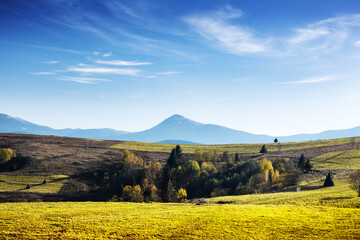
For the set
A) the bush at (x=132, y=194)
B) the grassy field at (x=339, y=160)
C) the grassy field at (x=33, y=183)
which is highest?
the grassy field at (x=339, y=160)

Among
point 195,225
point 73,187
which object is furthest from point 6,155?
point 195,225

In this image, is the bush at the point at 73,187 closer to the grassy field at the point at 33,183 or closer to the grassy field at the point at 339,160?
the grassy field at the point at 33,183

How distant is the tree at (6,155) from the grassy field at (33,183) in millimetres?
21108

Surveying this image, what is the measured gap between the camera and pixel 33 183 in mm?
113938

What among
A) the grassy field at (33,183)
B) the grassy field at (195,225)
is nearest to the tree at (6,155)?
the grassy field at (33,183)

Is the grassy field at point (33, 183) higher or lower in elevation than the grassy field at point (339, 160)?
lower

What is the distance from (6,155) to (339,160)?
176303mm

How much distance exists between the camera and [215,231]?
32.1m

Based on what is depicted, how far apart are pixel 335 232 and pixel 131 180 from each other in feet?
349

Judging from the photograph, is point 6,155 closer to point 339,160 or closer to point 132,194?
point 132,194

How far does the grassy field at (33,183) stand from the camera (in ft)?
349

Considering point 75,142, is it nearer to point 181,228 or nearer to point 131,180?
point 131,180

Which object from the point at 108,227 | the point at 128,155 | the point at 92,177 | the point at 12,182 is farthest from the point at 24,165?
the point at 108,227

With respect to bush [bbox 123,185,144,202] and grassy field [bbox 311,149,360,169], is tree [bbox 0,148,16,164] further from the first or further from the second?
grassy field [bbox 311,149,360,169]
